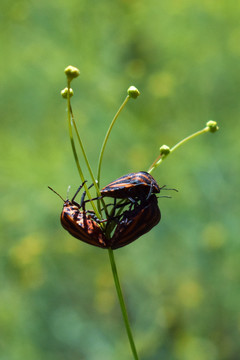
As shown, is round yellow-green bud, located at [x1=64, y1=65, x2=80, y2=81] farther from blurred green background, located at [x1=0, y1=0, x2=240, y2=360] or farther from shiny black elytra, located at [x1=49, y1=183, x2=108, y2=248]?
blurred green background, located at [x1=0, y1=0, x2=240, y2=360]

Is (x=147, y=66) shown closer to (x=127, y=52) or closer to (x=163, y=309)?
(x=127, y=52)

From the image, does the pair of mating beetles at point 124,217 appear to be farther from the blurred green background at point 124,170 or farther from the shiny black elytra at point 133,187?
the blurred green background at point 124,170

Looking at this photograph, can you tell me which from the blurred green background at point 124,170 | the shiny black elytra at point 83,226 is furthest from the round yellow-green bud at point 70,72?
the blurred green background at point 124,170

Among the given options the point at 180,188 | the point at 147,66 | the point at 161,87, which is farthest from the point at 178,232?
the point at 147,66

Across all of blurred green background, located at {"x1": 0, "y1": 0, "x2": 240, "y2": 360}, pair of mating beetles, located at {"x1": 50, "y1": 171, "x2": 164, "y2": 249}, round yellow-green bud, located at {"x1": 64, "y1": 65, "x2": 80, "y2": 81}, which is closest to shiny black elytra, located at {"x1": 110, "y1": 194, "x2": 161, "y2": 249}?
pair of mating beetles, located at {"x1": 50, "y1": 171, "x2": 164, "y2": 249}

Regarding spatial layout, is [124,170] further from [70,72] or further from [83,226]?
[70,72]

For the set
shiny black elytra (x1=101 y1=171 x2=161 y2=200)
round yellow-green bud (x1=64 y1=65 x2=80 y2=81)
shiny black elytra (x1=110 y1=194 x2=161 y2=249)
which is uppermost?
round yellow-green bud (x1=64 y1=65 x2=80 y2=81)

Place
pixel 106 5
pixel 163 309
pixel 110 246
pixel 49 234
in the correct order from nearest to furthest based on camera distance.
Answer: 1. pixel 110 246
2. pixel 163 309
3. pixel 49 234
4. pixel 106 5
